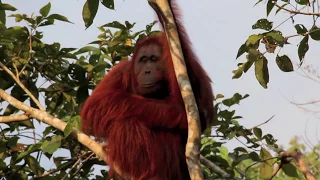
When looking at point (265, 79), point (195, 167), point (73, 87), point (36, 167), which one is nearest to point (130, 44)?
point (73, 87)

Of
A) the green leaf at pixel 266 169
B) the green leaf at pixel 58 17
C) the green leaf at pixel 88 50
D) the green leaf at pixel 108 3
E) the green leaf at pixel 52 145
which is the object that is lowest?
the green leaf at pixel 266 169

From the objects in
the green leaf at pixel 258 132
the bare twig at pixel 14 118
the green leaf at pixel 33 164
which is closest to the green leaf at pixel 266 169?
the green leaf at pixel 258 132

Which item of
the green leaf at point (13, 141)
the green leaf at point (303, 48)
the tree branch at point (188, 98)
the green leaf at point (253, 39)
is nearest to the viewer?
the tree branch at point (188, 98)

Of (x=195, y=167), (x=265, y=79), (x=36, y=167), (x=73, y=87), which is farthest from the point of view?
(x=73, y=87)

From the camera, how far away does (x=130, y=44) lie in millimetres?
5328

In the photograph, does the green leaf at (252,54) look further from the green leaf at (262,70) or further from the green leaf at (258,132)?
the green leaf at (258,132)

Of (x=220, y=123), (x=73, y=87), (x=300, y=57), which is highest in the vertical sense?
(x=300, y=57)

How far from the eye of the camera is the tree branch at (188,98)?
311 cm

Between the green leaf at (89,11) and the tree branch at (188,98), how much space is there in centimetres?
31

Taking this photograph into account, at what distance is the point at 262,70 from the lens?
3646 mm

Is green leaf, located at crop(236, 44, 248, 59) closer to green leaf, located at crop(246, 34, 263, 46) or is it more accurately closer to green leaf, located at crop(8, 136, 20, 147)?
green leaf, located at crop(246, 34, 263, 46)

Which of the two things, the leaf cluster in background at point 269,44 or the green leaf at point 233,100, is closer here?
the leaf cluster in background at point 269,44

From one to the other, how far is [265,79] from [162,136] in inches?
45.8

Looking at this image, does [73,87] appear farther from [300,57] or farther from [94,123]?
[300,57]
